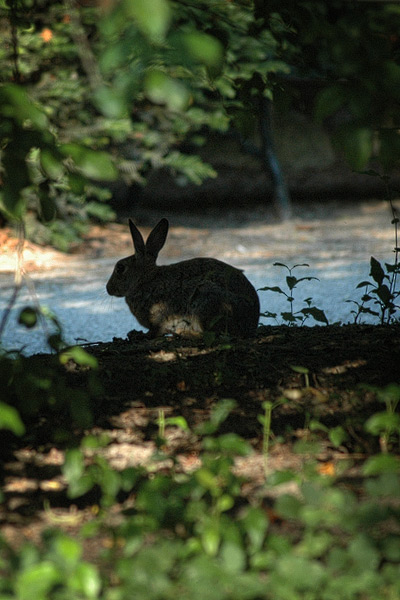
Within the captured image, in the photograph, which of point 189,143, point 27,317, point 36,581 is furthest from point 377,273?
point 189,143

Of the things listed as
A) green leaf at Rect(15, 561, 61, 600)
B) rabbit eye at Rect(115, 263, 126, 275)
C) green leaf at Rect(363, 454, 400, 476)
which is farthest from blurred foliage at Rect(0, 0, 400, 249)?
rabbit eye at Rect(115, 263, 126, 275)

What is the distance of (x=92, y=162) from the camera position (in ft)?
5.77

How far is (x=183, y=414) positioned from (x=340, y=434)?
2.60ft

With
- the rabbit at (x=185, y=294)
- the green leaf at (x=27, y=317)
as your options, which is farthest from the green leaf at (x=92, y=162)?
the rabbit at (x=185, y=294)

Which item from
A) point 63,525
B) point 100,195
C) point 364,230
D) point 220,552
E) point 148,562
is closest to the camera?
point 148,562

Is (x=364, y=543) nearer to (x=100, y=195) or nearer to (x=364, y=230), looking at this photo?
(x=100, y=195)

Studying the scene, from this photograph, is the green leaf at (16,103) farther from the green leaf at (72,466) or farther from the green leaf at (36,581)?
the green leaf at (36,581)

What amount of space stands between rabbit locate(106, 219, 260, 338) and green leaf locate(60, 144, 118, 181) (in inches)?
81.9

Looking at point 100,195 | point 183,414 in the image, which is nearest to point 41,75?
point 100,195

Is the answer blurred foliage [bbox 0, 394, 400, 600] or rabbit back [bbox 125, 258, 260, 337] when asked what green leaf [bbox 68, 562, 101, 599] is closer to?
blurred foliage [bbox 0, 394, 400, 600]

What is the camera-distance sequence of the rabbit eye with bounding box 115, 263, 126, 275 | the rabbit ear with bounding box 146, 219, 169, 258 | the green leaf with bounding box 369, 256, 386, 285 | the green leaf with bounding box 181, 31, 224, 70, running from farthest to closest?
the rabbit eye with bounding box 115, 263, 126, 275
the rabbit ear with bounding box 146, 219, 169, 258
the green leaf with bounding box 369, 256, 386, 285
the green leaf with bounding box 181, 31, 224, 70

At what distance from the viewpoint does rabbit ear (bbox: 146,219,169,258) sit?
5.08 metres

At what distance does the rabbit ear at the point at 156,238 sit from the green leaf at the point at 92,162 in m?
3.24

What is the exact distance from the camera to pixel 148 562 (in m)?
1.75
